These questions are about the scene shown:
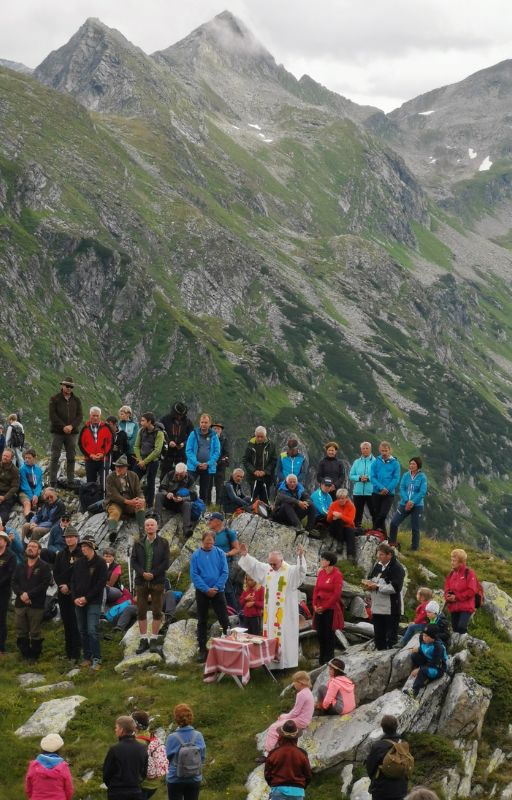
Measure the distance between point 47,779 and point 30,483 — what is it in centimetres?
1775

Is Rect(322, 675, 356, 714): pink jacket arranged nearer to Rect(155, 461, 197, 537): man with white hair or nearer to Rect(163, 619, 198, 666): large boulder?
Rect(163, 619, 198, 666): large boulder

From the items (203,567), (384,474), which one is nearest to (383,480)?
(384,474)

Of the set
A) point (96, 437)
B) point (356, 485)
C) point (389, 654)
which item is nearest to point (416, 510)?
point (356, 485)

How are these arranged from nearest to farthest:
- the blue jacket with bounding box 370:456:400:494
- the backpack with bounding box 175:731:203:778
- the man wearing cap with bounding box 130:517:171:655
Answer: the backpack with bounding box 175:731:203:778 < the man wearing cap with bounding box 130:517:171:655 < the blue jacket with bounding box 370:456:400:494

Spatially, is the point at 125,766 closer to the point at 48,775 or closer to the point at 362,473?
the point at 48,775

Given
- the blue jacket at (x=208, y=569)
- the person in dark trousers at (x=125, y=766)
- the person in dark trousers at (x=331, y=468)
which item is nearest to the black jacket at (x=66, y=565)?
the blue jacket at (x=208, y=569)

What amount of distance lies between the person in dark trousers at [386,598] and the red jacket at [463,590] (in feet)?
4.75

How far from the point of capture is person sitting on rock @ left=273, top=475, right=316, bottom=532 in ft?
90.8

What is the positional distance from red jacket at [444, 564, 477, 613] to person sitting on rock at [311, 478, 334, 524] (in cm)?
706

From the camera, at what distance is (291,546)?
2739cm

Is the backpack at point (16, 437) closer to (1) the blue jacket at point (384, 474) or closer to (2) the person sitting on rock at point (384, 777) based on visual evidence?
(1) the blue jacket at point (384, 474)

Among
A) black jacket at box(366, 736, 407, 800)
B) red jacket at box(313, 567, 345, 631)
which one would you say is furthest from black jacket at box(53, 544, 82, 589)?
black jacket at box(366, 736, 407, 800)

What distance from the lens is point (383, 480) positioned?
95.7ft

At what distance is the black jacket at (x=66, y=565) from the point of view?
74.7 feet
